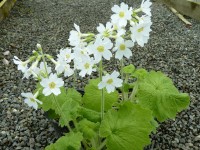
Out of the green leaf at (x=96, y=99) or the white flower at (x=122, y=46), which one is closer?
the white flower at (x=122, y=46)

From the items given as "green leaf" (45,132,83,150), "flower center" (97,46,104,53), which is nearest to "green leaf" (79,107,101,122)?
"green leaf" (45,132,83,150)

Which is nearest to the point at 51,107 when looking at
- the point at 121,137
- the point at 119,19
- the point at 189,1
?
the point at 121,137

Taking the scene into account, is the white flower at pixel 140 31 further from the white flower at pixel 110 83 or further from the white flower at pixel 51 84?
the white flower at pixel 51 84

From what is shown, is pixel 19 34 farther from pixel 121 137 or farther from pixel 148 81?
pixel 121 137

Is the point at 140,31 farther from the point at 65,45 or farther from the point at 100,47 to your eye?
the point at 65,45

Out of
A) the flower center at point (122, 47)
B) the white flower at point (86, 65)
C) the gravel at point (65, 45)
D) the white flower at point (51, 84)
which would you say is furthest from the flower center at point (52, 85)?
the gravel at point (65, 45)

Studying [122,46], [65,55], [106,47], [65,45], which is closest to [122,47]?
[122,46]
